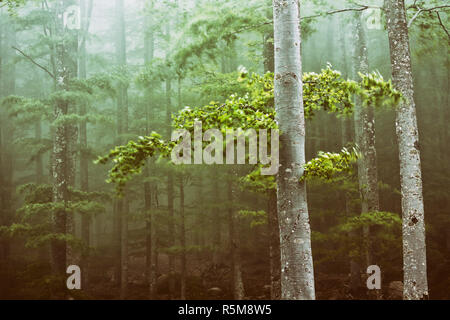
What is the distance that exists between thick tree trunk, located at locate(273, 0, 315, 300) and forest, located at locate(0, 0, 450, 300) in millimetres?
14

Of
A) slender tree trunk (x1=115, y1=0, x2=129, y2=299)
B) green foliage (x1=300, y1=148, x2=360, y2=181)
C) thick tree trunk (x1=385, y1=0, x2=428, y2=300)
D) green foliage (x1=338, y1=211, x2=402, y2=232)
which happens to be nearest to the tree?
green foliage (x1=338, y1=211, x2=402, y2=232)

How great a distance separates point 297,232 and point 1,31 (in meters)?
24.3

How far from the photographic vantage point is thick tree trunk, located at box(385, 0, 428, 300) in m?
6.49

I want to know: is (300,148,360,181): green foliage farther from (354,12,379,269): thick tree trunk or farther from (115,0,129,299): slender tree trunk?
(115,0,129,299): slender tree trunk

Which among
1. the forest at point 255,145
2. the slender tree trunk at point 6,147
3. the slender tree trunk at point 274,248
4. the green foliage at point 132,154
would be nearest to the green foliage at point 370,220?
the forest at point 255,145

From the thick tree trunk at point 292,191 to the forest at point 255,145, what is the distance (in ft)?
0.05

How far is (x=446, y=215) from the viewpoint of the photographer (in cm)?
1511

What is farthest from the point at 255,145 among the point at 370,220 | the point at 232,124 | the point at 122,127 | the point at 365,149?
the point at 122,127

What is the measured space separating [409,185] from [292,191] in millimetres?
3665

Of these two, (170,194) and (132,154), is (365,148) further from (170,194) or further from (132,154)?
(132,154)

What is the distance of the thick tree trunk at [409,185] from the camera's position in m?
6.49

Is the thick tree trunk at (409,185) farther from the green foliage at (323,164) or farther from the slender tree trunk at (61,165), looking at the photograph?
the slender tree trunk at (61,165)

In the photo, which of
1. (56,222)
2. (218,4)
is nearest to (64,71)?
(56,222)

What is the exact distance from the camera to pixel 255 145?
12.4 feet
